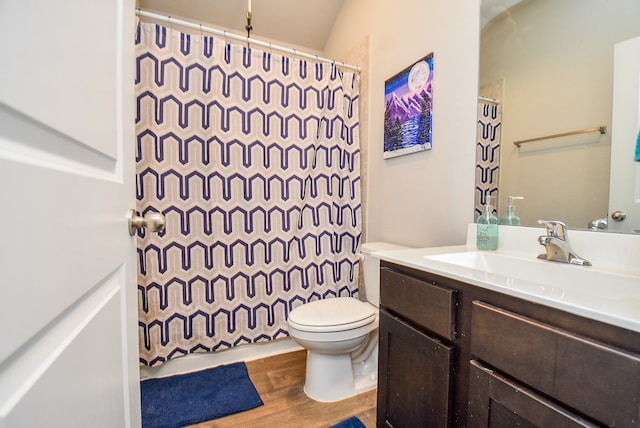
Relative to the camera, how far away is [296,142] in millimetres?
1939

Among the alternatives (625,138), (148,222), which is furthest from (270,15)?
(625,138)

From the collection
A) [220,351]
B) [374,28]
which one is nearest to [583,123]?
[374,28]

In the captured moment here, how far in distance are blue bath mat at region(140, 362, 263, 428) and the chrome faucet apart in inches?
56.0

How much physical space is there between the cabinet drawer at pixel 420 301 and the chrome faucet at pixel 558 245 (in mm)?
413

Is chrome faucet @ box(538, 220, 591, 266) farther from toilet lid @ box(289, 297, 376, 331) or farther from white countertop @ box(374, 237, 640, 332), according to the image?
toilet lid @ box(289, 297, 376, 331)

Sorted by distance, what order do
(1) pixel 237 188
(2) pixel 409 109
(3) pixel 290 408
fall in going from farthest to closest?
(1) pixel 237 188 → (2) pixel 409 109 → (3) pixel 290 408

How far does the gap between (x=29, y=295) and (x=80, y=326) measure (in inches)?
6.7

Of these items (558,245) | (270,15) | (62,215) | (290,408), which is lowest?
(290,408)

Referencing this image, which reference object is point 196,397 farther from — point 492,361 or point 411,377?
point 492,361

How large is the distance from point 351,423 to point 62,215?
56.5 inches

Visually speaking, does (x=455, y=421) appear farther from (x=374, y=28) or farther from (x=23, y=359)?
(x=374, y=28)

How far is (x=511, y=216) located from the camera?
47.9 inches

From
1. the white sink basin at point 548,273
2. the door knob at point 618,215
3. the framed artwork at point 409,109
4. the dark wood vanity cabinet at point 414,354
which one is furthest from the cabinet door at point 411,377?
the framed artwork at point 409,109

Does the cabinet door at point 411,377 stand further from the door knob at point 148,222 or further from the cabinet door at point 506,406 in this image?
the door knob at point 148,222
